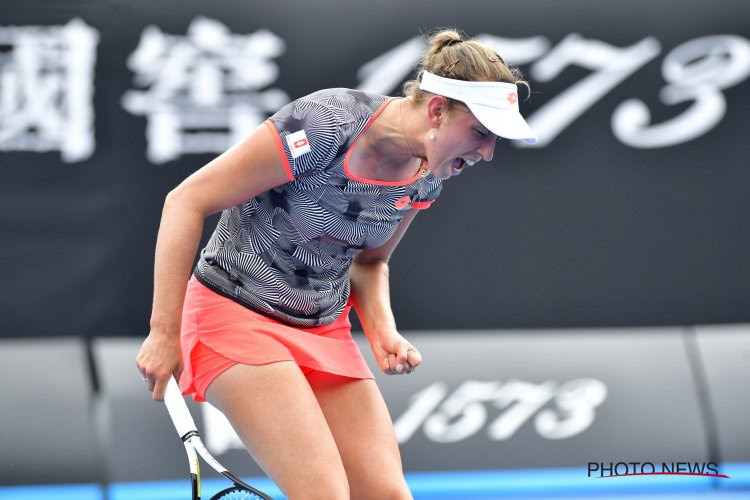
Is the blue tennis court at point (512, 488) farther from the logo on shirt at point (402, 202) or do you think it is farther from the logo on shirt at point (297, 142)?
the logo on shirt at point (297, 142)

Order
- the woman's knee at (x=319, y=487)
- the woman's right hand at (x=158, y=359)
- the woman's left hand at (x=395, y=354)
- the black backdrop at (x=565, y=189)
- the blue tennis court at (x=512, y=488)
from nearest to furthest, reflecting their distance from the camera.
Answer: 1. the woman's knee at (x=319, y=487)
2. the woman's right hand at (x=158, y=359)
3. the woman's left hand at (x=395, y=354)
4. the blue tennis court at (x=512, y=488)
5. the black backdrop at (x=565, y=189)

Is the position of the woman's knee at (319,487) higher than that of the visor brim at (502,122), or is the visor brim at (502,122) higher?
the visor brim at (502,122)

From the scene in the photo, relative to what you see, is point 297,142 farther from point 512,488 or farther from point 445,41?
point 512,488

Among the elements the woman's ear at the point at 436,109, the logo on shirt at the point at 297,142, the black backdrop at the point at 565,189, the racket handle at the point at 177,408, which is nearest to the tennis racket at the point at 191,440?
the racket handle at the point at 177,408

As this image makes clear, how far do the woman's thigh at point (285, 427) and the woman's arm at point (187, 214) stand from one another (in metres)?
0.15

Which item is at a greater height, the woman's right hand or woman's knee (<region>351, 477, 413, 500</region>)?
the woman's right hand

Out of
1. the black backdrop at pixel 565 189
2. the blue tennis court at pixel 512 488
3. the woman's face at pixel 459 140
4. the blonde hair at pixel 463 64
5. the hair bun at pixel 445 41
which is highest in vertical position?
the hair bun at pixel 445 41

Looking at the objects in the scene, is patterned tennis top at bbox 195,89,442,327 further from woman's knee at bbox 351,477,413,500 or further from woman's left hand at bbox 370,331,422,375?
woman's knee at bbox 351,477,413,500

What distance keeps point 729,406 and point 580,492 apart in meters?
0.76

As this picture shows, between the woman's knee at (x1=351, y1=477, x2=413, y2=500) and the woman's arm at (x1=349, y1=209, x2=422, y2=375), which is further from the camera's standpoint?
the woman's arm at (x1=349, y1=209, x2=422, y2=375)

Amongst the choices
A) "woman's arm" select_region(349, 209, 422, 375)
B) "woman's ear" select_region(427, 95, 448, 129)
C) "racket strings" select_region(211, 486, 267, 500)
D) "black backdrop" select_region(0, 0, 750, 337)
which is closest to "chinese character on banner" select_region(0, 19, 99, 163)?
"black backdrop" select_region(0, 0, 750, 337)

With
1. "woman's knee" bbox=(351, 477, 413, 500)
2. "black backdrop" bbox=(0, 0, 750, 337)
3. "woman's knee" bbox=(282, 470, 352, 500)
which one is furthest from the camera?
"black backdrop" bbox=(0, 0, 750, 337)

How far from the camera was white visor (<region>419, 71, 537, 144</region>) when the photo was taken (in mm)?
2287

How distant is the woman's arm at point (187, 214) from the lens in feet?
7.61
